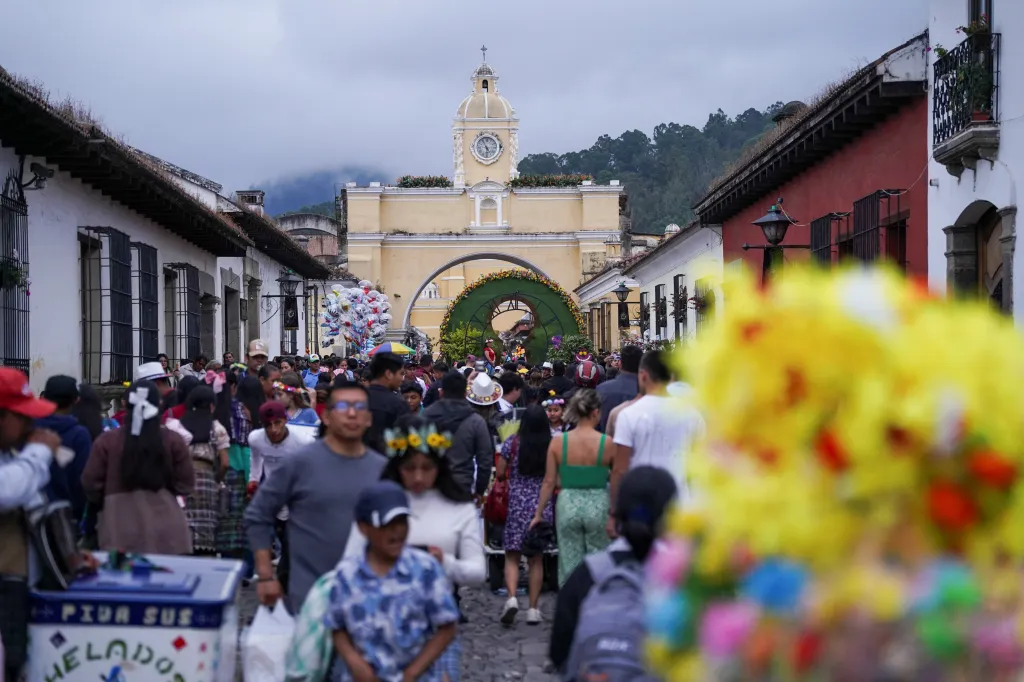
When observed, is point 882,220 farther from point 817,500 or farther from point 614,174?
point 614,174

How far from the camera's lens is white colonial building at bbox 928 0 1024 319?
11.8m

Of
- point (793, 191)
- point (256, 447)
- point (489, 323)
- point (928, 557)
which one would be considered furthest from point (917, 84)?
point (489, 323)

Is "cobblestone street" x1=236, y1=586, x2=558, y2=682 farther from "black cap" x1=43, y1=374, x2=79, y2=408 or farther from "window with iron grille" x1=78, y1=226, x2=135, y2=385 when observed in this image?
"window with iron grille" x1=78, y1=226, x2=135, y2=385

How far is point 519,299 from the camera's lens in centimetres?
3772

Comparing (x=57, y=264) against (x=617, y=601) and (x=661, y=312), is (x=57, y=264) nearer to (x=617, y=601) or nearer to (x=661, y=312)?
(x=617, y=601)

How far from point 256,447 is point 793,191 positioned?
11.3 m

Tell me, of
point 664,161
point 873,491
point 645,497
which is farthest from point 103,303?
point 664,161

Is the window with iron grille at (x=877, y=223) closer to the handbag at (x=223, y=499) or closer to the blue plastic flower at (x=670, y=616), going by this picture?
the handbag at (x=223, y=499)

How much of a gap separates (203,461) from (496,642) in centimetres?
224

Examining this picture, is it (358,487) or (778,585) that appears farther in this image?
(358,487)

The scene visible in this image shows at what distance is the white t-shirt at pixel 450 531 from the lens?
5617 millimetres

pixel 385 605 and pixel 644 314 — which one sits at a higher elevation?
pixel 644 314

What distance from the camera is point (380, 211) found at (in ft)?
175

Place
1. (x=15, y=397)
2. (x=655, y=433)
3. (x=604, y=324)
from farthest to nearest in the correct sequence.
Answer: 1. (x=604, y=324)
2. (x=655, y=433)
3. (x=15, y=397)
